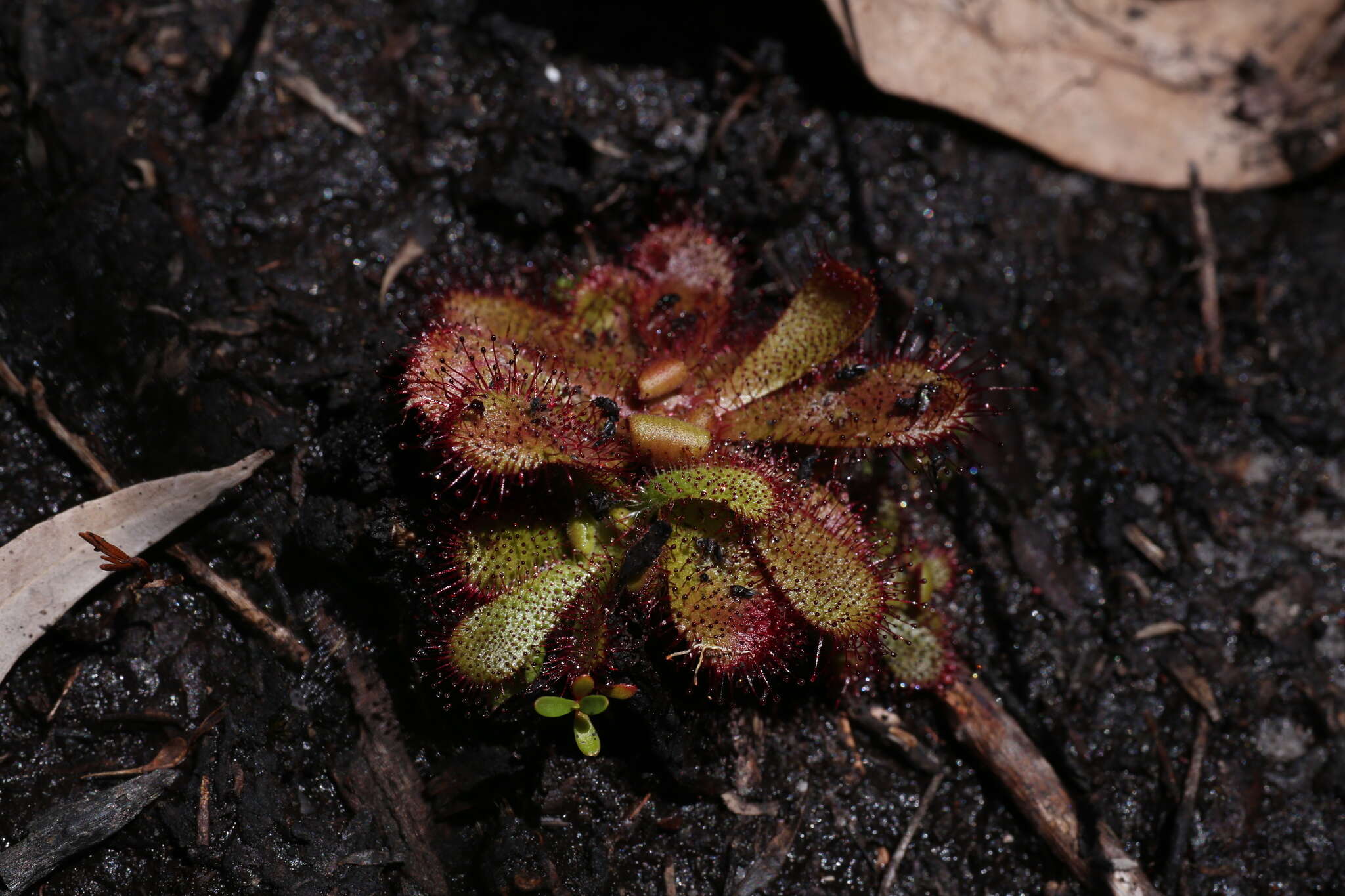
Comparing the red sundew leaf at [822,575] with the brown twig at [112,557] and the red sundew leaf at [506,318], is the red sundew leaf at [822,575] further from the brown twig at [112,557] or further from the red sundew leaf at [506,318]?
the brown twig at [112,557]

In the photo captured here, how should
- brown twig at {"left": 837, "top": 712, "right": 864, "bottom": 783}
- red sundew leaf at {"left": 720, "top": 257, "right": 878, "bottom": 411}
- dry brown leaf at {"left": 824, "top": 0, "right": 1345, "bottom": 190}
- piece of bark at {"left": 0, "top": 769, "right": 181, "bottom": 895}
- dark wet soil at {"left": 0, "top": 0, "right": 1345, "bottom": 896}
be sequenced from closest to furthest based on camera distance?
piece of bark at {"left": 0, "top": 769, "right": 181, "bottom": 895} < dark wet soil at {"left": 0, "top": 0, "right": 1345, "bottom": 896} < red sundew leaf at {"left": 720, "top": 257, "right": 878, "bottom": 411} < brown twig at {"left": 837, "top": 712, "right": 864, "bottom": 783} < dry brown leaf at {"left": 824, "top": 0, "right": 1345, "bottom": 190}

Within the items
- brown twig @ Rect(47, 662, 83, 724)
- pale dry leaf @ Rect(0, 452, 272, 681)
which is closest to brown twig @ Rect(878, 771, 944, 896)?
pale dry leaf @ Rect(0, 452, 272, 681)

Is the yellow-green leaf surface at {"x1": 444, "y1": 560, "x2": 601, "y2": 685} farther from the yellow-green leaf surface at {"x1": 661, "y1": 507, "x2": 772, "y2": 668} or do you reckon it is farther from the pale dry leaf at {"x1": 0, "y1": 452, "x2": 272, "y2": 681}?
the pale dry leaf at {"x1": 0, "y1": 452, "x2": 272, "y2": 681}

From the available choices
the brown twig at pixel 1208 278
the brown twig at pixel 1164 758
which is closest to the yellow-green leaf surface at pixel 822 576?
the brown twig at pixel 1164 758

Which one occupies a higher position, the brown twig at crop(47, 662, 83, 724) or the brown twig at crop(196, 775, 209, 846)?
the brown twig at crop(47, 662, 83, 724)

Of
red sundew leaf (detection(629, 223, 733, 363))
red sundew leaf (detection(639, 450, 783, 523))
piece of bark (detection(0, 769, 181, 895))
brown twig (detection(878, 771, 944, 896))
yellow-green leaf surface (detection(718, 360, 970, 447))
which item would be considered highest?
red sundew leaf (detection(629, 223, 733, 363))

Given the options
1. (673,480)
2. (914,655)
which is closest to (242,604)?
(673,480)

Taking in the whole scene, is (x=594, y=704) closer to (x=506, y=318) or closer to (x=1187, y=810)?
(x=506, y=318)
